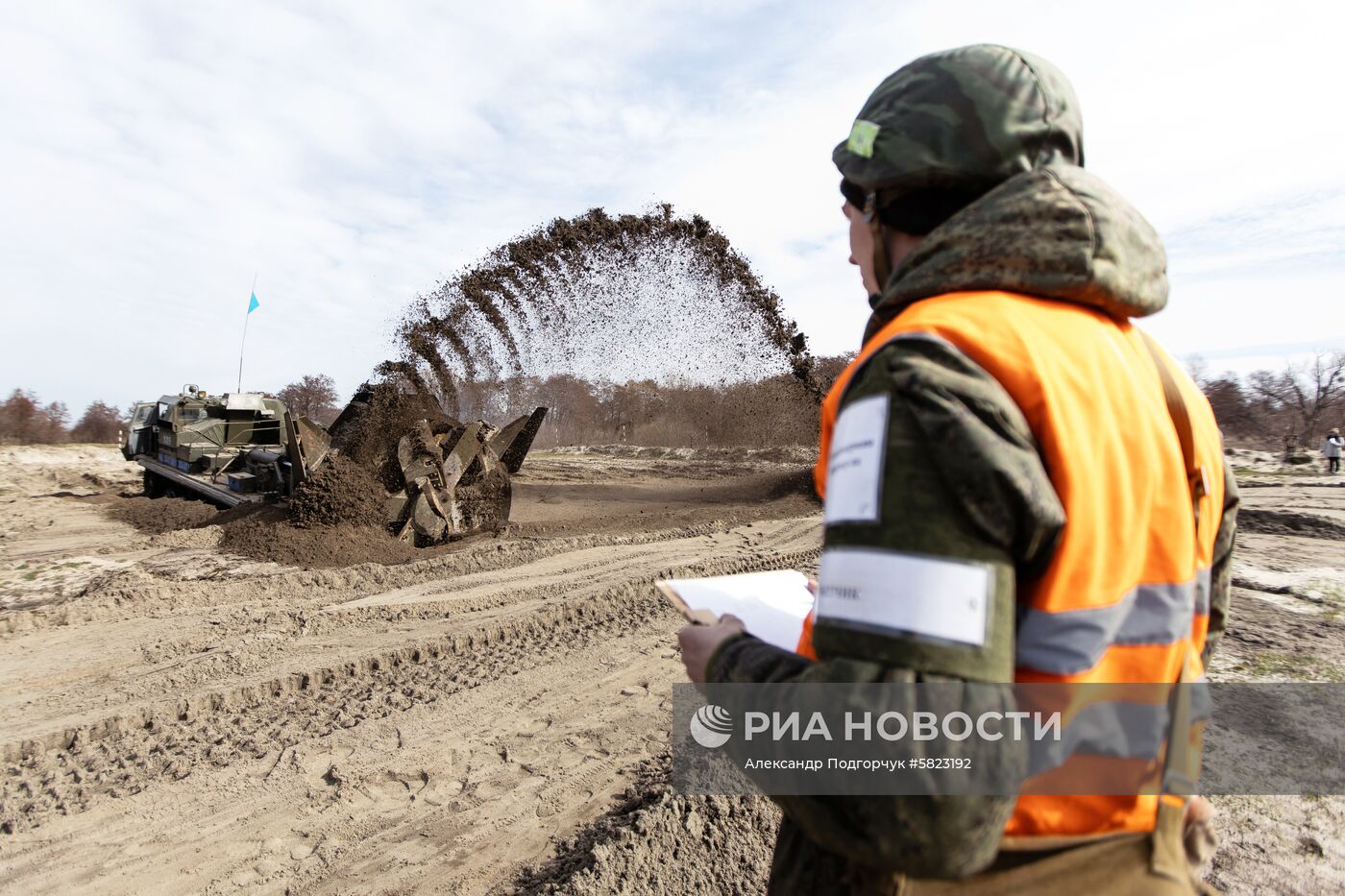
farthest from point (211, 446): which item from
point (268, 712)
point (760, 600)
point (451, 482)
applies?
point (760, 600)

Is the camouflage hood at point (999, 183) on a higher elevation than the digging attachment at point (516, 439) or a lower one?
higher

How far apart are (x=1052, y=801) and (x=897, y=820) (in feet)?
0.79

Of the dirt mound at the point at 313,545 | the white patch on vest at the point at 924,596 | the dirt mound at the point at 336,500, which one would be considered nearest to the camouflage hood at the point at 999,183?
the white patch on vest at the point at 924,596

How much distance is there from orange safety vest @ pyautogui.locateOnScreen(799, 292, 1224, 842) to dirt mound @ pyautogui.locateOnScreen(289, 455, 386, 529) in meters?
9.72

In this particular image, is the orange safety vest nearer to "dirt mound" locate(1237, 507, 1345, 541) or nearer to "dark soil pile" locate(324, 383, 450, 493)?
"dark soil pile" locate(324, 383, 450, 493)

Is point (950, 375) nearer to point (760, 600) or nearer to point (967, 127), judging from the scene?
point (967, 127)

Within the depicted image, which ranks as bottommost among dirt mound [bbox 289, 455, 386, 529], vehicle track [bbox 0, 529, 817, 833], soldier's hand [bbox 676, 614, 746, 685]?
vehicle track [bbox 0, 529, 817, 833]

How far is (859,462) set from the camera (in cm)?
85

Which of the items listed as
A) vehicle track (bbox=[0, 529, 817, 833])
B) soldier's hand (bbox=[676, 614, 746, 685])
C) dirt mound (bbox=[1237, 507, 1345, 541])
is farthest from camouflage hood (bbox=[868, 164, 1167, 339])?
dirt mound (bbox=[1237, 507, 1345, 541])

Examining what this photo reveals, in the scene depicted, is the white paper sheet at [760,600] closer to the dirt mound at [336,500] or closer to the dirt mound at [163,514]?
the dirt mound at [336,500]

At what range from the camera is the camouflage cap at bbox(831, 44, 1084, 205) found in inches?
38.9

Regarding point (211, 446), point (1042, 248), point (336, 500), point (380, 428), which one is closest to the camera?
point (1042, 248)

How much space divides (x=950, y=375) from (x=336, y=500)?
9.96 m

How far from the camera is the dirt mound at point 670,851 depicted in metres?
2.85
